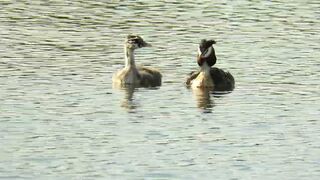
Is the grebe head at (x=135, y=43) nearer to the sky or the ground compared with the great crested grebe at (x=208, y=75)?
nearer to the sky

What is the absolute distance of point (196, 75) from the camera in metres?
30.1

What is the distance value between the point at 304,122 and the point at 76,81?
243 inches

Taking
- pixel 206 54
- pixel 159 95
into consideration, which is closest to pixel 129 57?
pixel 206 54

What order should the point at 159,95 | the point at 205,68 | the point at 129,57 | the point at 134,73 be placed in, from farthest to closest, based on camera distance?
the point at 129,57, the point at 205,68, the point at 134,73, the point at 159,95

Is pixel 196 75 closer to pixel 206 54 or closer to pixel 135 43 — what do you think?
pixel 206 54

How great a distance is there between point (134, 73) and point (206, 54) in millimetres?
1538

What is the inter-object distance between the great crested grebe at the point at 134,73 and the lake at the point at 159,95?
309mm

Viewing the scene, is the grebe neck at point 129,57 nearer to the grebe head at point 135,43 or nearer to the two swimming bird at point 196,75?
the two swimming bird at point 196,75

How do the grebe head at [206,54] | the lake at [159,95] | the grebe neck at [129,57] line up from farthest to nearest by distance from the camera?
1. the grebe neck at [129,57]
2. the grebe head at [206,54]
3. the lake at [159,95]

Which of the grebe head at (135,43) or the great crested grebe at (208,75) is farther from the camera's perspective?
the grebe head at (135,43)

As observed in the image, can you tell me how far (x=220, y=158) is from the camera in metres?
21.3

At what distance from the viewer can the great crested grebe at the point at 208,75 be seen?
29484 millimetres

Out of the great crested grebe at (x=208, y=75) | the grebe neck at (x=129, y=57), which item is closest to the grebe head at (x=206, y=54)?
the great crested grebe at (x=208, y=75)

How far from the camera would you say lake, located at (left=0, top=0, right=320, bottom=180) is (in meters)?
21.0
